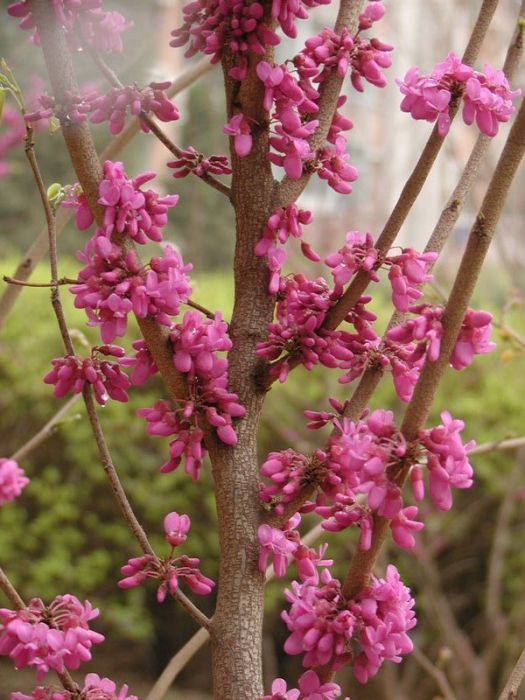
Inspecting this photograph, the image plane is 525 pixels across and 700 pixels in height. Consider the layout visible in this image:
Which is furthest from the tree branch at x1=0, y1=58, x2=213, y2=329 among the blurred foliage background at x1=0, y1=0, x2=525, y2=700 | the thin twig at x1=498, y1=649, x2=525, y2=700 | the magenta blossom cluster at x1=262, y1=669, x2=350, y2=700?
the blurred foliage background at x1=0, y1=0, x2=525, y2=700

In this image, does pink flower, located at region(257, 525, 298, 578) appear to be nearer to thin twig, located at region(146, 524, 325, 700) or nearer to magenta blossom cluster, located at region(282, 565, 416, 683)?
magenta blossom cluster, located at region(282, 565, 416, 683)

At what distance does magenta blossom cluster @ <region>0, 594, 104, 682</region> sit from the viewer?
817 mm

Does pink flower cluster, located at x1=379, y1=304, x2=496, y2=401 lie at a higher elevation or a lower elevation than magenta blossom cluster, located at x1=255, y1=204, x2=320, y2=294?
lower

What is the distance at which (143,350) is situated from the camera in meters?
0.95

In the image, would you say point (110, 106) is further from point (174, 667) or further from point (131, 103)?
point (174, 667)

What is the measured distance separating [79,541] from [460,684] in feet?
5.44

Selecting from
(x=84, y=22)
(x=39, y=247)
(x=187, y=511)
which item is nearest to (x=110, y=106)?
(x=84, y=22)

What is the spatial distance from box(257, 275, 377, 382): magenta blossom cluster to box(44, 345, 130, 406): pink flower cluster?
0.15 m

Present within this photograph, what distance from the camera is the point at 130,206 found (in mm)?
881

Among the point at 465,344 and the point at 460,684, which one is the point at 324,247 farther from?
the point at 465,344

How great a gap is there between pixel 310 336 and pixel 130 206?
0.70 ft

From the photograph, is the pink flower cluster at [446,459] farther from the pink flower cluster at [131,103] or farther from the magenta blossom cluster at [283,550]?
the pink flower cluster at [131,103]

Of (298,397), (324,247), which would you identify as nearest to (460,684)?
(298,397)

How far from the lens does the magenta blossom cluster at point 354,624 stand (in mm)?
870
